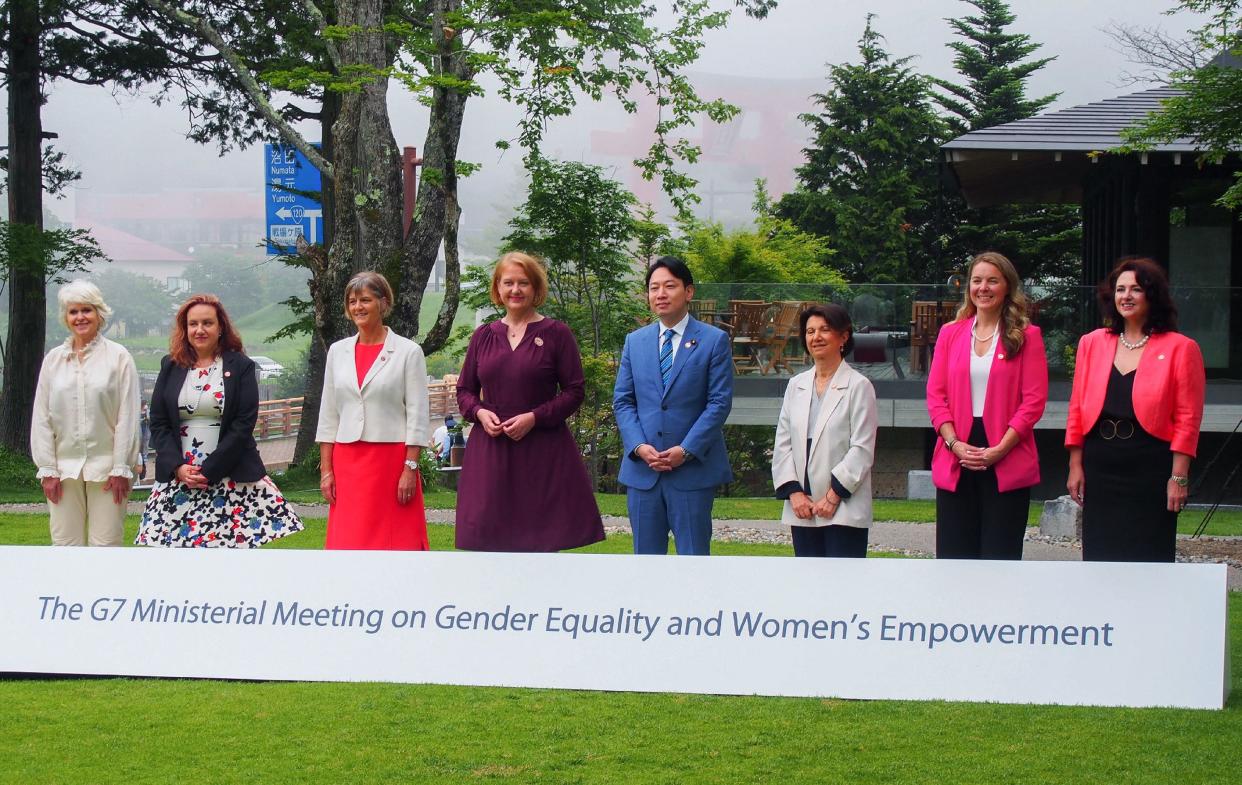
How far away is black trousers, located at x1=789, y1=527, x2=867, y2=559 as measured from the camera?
6109 millimetres

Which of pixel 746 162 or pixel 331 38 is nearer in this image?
pixel 331 38

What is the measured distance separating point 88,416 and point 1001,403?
4498 mm

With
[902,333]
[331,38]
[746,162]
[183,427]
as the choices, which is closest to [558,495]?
[183,427]

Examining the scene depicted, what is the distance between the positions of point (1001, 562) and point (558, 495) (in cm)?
217

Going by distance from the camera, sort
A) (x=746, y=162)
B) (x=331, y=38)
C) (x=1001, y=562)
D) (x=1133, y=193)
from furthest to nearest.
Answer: (x=746, y=162) → (x=1133, y=193) → (x=331, y=38) → (x=1001, y=562)

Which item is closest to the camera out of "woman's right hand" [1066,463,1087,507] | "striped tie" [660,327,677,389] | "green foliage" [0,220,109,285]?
"woman's right hand" [1066,463,1087,507]

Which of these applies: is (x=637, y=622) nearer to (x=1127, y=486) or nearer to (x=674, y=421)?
(x=674, y=421)

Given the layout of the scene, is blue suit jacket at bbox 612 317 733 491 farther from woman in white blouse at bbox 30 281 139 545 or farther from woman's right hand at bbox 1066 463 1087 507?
woman in white blouse at bbox 30 281 139 545

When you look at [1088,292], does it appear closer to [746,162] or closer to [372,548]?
[372,548]

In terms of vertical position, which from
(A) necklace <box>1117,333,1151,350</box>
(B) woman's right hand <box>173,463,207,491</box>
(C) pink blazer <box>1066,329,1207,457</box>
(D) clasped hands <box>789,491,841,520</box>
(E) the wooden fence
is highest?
(A) necklace <box>1117,333,1151,350</box>

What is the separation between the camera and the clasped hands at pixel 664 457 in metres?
6.37

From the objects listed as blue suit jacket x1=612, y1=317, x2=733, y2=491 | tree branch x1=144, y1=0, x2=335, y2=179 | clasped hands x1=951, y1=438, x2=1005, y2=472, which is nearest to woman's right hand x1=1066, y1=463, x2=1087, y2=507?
clasped hands x1=951, y1=438, x2=1005, y2=472

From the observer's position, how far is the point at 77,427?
22.6ft

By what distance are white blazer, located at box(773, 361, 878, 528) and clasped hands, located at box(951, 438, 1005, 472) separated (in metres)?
0.39
